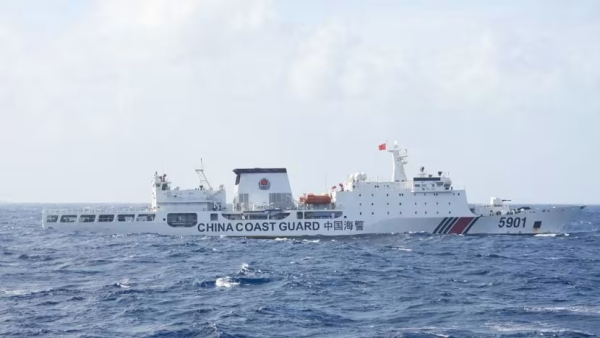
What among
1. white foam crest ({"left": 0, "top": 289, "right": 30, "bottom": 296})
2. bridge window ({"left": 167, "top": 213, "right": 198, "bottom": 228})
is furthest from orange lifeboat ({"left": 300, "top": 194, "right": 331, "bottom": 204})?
white foam crest ({"left": 0, "top": 289, "right": 30, "bottom": 296})

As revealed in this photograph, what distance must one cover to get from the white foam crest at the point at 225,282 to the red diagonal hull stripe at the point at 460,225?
2568 cm

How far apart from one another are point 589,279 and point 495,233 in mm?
22224

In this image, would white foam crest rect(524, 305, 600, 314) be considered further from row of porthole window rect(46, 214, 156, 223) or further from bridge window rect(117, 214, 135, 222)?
bridge window rect(117, 214, 135, 222)

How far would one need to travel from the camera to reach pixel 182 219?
5188 centimetres

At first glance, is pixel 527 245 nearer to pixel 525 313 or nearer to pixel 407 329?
pixel 525 313

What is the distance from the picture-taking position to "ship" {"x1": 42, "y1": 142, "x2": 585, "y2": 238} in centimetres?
5006

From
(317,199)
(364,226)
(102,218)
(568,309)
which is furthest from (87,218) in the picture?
(568,309)

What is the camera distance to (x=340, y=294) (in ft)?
83.0

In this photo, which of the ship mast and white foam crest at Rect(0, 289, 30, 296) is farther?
the ship mast

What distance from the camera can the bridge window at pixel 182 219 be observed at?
51656 mm

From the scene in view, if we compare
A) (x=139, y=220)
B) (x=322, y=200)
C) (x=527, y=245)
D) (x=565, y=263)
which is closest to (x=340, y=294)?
(x=565, y=263)

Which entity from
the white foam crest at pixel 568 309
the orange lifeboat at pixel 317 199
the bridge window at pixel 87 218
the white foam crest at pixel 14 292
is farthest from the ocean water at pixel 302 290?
the bridge window at pixel 87 218

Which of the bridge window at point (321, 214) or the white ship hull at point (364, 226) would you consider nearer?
the white ship hull at point (364, 226)

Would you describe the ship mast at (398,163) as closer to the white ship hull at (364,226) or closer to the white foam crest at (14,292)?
the white ship hull at (364,226)
